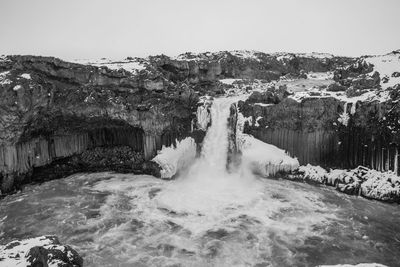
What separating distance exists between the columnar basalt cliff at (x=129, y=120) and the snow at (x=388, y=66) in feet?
1.54

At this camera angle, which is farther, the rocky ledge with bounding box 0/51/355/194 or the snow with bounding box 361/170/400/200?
the rocky ledge with bounding box 0/51/355/194

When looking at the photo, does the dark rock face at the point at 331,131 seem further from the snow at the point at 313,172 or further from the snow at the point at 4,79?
the snow at the point at 4,79

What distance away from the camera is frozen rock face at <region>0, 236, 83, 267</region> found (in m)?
11.4

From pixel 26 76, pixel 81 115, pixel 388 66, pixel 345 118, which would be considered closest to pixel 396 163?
pixel 345 118

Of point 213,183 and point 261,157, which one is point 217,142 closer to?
point 261,157

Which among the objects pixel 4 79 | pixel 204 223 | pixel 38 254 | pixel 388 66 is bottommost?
pixel 204 223

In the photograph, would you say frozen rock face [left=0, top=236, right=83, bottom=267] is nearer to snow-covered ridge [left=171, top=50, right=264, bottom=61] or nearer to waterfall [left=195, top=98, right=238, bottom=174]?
waterfall [left=195, top=98, right=238, bottom=174]

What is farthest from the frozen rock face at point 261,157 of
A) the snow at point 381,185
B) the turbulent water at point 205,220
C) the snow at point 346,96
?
the snow at point 381,185

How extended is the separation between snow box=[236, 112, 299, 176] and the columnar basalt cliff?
698 millimetres

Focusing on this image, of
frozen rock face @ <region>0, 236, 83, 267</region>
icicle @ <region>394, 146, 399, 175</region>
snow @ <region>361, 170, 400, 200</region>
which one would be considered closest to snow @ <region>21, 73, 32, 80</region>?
frozen rock face @ <region>0, 236, 83, 267</region>

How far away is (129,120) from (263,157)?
1089 cm

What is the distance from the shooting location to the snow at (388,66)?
27688 millimetres

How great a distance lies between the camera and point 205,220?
2058 centimetres

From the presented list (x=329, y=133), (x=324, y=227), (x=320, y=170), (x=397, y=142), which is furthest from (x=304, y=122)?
(x=324, y=227)
